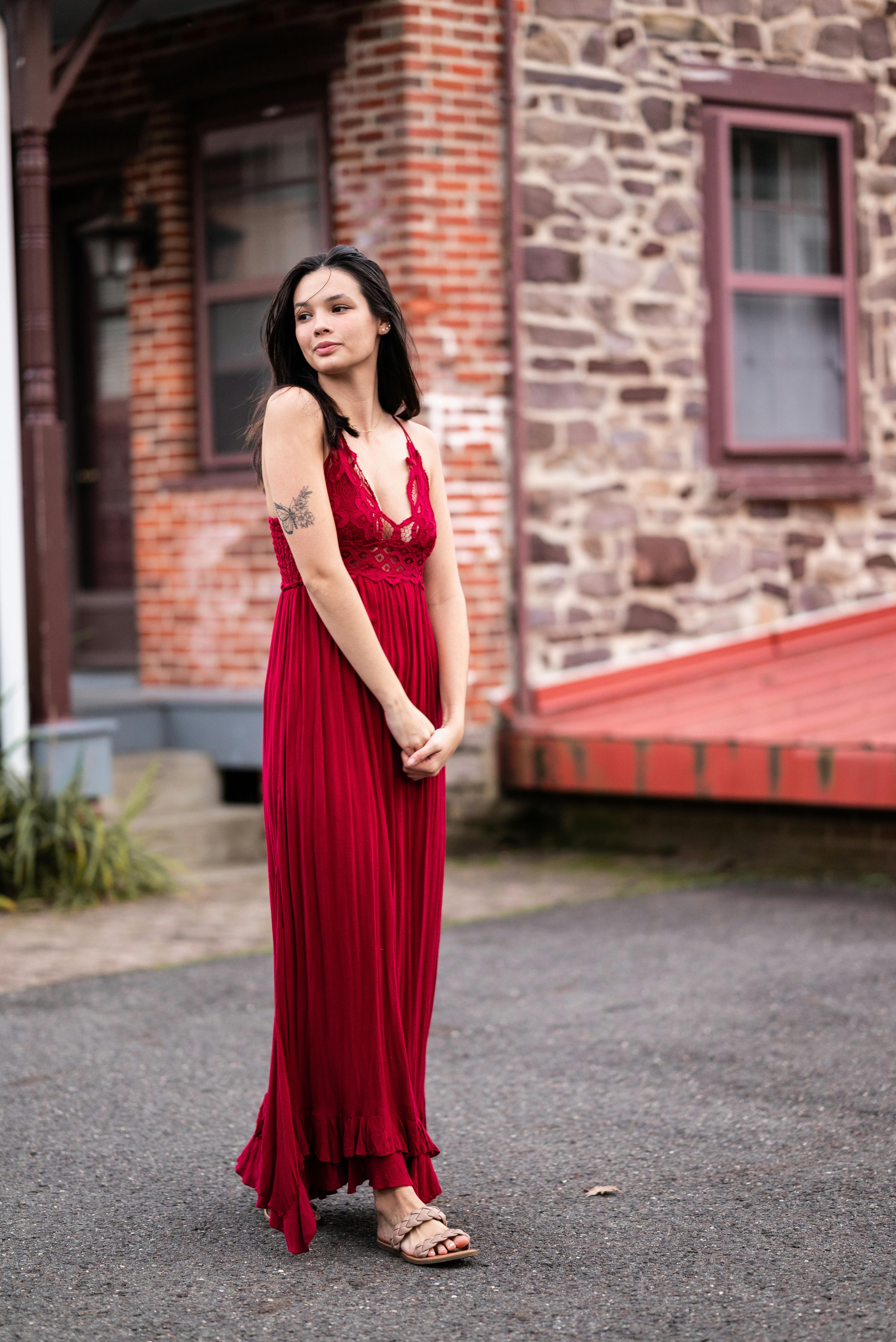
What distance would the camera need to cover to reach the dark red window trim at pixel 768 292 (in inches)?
353

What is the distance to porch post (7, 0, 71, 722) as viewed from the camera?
7168 mm

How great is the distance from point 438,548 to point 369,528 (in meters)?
0.22

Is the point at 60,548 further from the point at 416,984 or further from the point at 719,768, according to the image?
the point at 416,984

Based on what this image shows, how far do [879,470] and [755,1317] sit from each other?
7437 millimetres

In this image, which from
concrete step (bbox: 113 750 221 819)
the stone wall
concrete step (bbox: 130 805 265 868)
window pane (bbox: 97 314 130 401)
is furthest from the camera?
window pane (bbox: 97 314 130 401)

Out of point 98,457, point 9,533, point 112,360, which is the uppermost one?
point 112,360

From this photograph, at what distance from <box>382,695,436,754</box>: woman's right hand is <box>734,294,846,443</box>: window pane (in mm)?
6289

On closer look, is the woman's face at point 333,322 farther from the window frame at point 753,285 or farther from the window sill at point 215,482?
the window frame at point 753,285

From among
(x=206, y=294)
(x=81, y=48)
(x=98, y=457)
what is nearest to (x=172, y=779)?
(x=206, y=294)

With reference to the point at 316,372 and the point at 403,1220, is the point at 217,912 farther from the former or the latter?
the point at 316,372

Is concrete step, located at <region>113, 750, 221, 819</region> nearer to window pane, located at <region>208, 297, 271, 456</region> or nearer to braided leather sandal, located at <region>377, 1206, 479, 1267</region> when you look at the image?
window pane, located at <region>208, 297, 271, 456</region>

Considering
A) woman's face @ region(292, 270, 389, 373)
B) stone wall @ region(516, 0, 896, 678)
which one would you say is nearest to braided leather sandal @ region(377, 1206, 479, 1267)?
woman's face @ region(292, 270, 389, 373)

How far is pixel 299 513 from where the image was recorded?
3283 mm

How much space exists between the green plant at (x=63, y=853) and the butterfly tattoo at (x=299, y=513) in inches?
158
